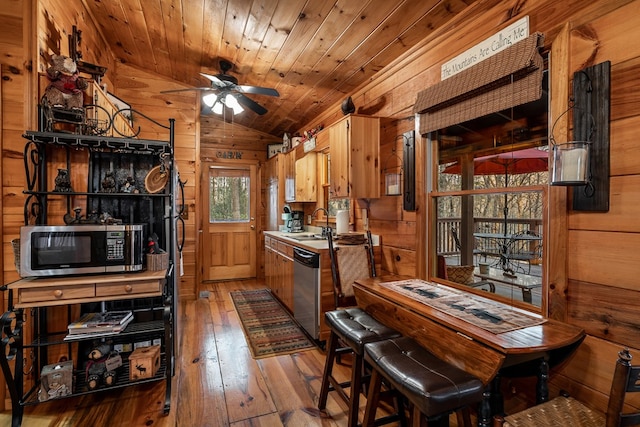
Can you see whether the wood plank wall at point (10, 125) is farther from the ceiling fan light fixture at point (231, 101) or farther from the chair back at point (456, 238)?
the chair back at point (456, 238)

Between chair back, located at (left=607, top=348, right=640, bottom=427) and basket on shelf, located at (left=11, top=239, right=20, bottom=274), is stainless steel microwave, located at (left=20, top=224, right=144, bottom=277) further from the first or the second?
chair back, located at (left=607, top=348, right=640, bottom=427)

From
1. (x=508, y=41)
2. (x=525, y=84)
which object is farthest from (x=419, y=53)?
(x=525, y=84)

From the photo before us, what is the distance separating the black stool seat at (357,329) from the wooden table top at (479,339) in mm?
132

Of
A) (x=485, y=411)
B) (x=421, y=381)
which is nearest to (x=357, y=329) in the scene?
(x=421, y=381)

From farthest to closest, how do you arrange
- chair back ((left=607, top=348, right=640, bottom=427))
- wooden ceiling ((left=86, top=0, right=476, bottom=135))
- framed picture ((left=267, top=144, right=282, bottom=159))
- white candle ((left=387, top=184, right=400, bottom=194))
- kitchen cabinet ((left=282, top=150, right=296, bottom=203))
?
1. framed picture ((left=267, top=144, right=282, bottom=159))
2. kitchen cabinet ((left=282, top=150, right=296, bottom=203))
3. white candle ((left=387, top=184, right=400, bottom=194))
4. wooden ceiling ((left=86, top=0, right=476, bottom=135))
5. chair back ((left=607, top=348, right=640, bottom=427))

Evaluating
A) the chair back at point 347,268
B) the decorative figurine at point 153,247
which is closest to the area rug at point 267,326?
the chair back at point 347,268

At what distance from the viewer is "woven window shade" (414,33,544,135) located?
1.64 metres

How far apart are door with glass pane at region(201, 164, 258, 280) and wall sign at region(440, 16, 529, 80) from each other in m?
4.20

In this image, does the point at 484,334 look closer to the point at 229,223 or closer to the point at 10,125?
the point at 10,125

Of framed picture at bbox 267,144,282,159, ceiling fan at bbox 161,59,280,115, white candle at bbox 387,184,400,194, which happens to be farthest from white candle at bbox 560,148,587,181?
framed picture at bbox 267,144,282,159

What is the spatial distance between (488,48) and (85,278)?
2878mm

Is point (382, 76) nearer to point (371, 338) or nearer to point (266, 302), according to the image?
point (371, 338)

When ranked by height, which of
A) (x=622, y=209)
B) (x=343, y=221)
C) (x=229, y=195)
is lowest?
(x=343, y=221)

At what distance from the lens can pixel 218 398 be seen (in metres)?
2.22
